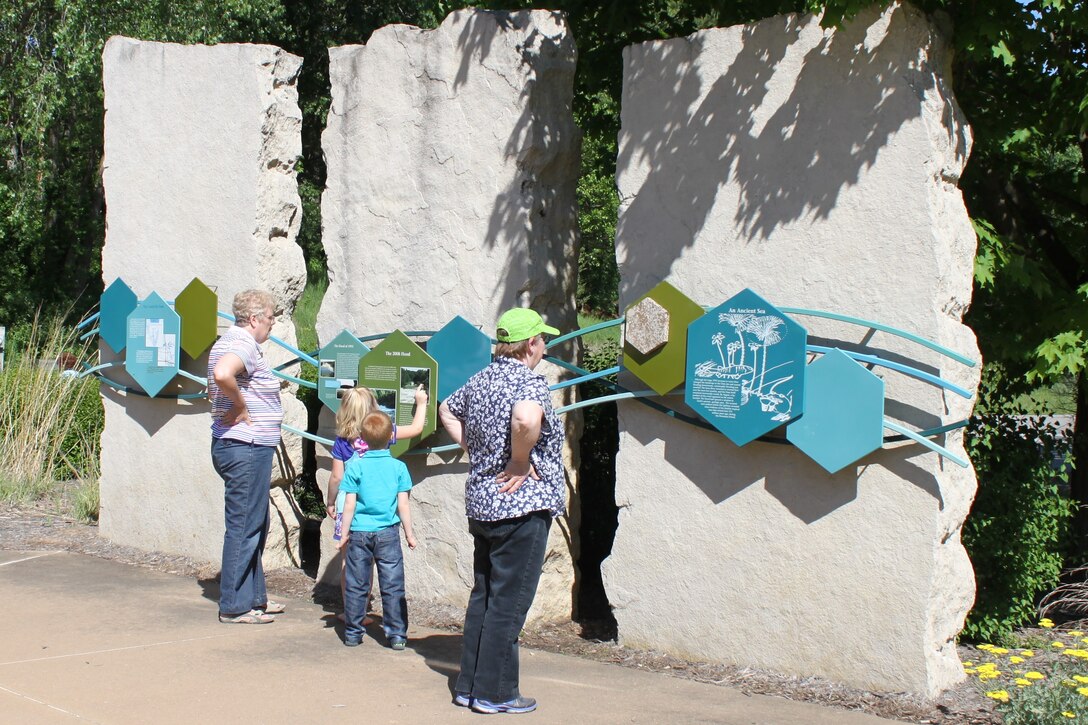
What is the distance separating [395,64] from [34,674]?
392 cm

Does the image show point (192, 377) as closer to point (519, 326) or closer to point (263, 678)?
point (263, 678)

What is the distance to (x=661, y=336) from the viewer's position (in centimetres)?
539

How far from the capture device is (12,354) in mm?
11828

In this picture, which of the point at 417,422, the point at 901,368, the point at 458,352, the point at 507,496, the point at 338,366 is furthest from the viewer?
the point at 338,366

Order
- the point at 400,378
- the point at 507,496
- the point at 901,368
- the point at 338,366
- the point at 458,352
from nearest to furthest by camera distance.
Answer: the point at 507,496
the point at 901,368
the point at 458,352
the point at 400,378
the point at 338,366

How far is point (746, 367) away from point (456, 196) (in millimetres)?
2171

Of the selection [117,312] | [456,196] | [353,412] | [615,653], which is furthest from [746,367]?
[117,312]

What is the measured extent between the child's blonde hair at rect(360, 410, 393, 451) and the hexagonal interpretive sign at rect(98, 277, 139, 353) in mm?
3076

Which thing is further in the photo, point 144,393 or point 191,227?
point 144,393

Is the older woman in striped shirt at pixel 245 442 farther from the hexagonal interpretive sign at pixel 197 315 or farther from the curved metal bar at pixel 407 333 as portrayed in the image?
the hexagonal interpretive sign at pixel 197 315

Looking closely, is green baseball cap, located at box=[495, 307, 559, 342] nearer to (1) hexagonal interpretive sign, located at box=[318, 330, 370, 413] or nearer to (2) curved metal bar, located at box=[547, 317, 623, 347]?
(2) curved metal bar, located at box=[547, 317, 623, 347]

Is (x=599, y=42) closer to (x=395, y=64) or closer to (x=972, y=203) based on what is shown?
(x=395, y=64)

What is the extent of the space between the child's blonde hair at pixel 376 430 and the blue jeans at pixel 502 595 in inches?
43.3

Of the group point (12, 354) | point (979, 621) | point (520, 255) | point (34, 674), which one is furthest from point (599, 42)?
point (12, 354)
